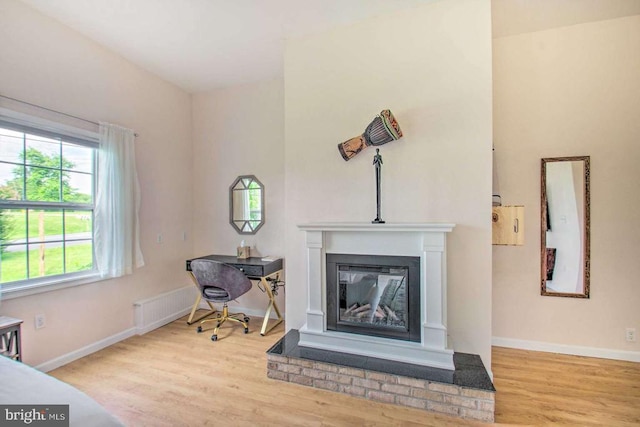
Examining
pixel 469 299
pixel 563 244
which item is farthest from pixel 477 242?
pixel 563 244

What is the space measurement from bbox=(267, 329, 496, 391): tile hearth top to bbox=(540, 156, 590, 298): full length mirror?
4.09 ft

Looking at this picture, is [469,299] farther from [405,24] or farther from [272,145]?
[272,145]

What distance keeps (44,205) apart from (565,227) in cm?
462

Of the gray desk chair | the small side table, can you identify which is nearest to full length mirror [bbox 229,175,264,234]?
the gray desk chair

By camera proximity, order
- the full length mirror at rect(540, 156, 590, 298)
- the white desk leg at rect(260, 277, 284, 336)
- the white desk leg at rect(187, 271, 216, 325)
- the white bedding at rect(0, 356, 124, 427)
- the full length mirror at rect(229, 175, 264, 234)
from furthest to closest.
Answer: the full length mirror at rect(229, 175, 264, 234)
the white desk leg at rect(187, 271, 216, 325)
the white desk leg at rect(260, 277, 284, 336)
the full length mirror at rect(540, 156, 590, 298)
the white bedding at rect(0, 356, 124, 427)

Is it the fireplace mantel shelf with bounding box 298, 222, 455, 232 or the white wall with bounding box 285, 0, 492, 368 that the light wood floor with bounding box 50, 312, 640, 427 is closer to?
the white wall with bounding box 285, 0, 492, 368

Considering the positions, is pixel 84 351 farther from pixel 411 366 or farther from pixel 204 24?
pixel 204 24

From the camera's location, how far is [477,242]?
2.19 metres

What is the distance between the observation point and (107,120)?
285 centimetres

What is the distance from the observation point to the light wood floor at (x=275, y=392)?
5.97 feet

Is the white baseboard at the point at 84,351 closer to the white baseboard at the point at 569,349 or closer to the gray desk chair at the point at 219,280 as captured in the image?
the gray desk chair at the point at 219,280

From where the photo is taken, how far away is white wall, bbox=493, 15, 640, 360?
8.11ft

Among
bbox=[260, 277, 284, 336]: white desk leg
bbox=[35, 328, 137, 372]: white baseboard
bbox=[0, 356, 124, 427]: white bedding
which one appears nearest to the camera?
bbox=[0, 356, 124, 427]: white bedding

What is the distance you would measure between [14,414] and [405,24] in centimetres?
311
